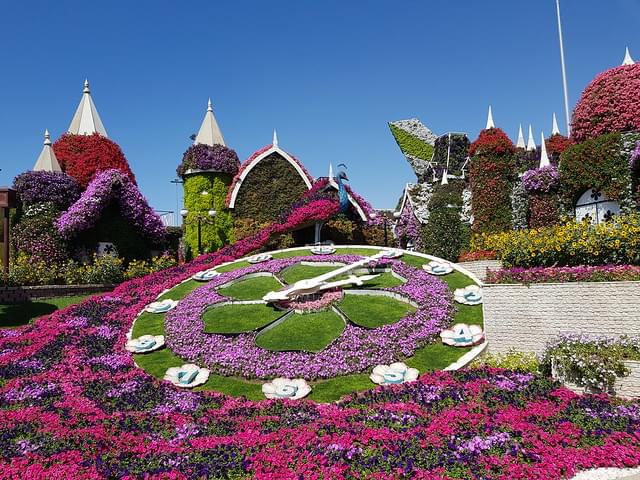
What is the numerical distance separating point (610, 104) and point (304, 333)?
39.6 feet

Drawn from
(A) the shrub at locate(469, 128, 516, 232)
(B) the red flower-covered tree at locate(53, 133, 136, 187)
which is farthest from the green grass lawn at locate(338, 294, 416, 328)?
(B) the red flower-covered tree at locate(53, 133, 136, 187)

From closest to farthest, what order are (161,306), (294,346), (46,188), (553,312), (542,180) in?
(553,312) < (294,346) < (161,306) < (542,180) < (46,188)

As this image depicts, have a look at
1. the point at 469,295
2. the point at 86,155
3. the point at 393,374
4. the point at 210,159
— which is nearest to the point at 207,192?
the point at 210,159

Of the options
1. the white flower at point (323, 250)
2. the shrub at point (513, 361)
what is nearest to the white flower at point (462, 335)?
the shrub at point (513, 361)

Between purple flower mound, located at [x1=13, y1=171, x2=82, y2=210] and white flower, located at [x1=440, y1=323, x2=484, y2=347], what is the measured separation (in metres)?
16.5

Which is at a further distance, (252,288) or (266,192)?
(266,192)

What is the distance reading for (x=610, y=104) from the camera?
15711 mm

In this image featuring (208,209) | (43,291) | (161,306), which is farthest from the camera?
(208,209)

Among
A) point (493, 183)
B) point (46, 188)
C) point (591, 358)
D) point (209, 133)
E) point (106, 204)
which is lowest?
point (591, 358)

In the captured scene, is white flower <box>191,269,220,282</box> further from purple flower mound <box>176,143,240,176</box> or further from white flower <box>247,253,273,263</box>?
purple flower mound <box>176,143,240,176</box>

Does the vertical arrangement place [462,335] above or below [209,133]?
below

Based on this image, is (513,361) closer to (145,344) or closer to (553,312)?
(553,312)

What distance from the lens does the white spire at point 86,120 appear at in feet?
84.2

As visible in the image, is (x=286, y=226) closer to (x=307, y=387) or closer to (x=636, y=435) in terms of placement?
(x=307, y=387)
